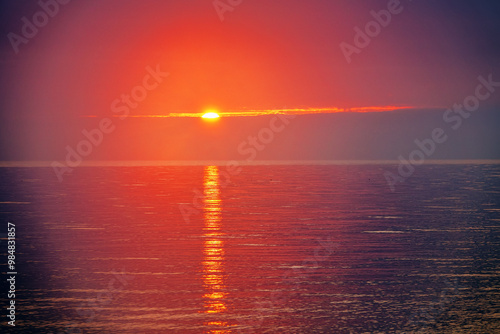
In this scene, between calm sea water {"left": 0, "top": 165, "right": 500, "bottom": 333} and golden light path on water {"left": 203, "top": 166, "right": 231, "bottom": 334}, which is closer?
calm sea water {"left": 0, "top": 165, "right": 500, "bottom": 333}

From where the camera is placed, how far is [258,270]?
20844 millimetres

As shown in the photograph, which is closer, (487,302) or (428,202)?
(487,302)

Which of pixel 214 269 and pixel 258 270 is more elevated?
pixel 214 269

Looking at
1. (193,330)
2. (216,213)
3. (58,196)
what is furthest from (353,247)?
(58,196)

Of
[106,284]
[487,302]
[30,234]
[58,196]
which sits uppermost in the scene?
[58,196]

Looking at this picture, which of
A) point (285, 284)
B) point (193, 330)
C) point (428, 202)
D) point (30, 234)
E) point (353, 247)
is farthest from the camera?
point (428, 202)

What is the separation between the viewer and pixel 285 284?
1870cm

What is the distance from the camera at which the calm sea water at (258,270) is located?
49.5 feet

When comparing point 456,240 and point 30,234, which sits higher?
point 30,234

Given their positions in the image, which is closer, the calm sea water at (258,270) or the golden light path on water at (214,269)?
the calm sea water at (258,270)

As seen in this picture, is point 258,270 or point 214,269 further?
point 214,269

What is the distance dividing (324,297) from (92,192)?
45114 mm

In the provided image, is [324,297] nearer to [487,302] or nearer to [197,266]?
[487,302]

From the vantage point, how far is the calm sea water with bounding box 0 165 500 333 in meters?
15.1
